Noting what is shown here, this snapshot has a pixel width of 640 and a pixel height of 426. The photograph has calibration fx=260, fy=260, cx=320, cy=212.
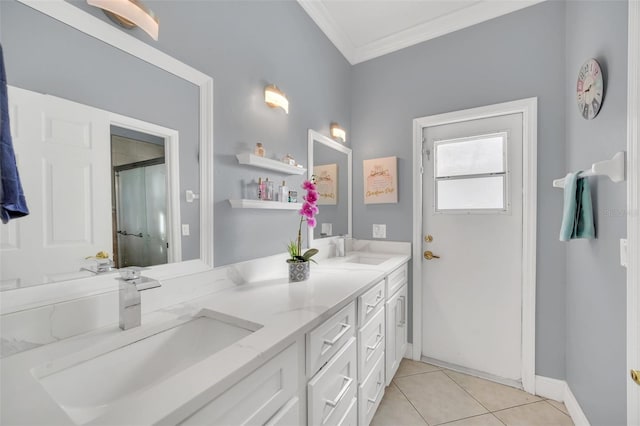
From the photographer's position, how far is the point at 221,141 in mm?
1346

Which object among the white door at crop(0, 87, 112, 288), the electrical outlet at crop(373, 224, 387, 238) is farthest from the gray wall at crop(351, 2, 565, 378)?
the white door at crop(0, 87, 112, 288)

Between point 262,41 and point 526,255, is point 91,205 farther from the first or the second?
point 526,255

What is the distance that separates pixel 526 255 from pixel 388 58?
2077 millimetres

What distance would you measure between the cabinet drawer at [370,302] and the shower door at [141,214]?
96 cm

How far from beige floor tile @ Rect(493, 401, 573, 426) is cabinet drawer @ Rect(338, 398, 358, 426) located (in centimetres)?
107

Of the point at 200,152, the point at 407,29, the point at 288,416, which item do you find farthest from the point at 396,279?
the point at 407,29

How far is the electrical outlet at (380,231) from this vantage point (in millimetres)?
2498

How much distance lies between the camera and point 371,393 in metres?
1.53

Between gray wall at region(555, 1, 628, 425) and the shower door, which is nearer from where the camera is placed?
the shower door

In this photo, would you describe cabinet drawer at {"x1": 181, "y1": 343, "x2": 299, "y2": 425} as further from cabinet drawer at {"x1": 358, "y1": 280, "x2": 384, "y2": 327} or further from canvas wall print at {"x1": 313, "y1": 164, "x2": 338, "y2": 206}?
canvas wall print at {"x1": 313, "y1": 164, "x2": 338, "y2": 206}

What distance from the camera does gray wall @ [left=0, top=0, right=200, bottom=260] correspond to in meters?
0.74

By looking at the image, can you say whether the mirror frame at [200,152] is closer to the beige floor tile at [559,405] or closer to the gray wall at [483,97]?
the gray wall at [483,97]

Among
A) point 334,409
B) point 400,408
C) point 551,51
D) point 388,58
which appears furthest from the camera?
point 388,58

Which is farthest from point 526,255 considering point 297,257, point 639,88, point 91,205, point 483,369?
point 91,205
